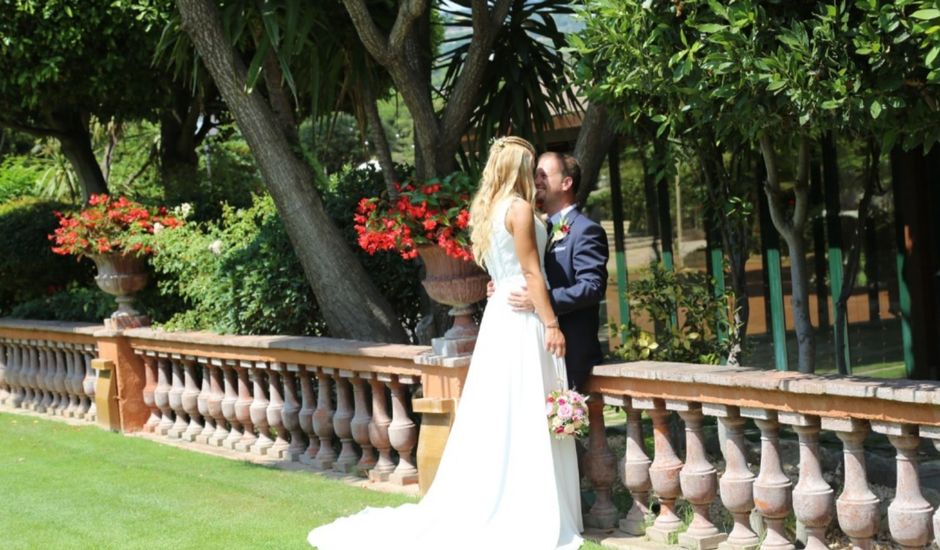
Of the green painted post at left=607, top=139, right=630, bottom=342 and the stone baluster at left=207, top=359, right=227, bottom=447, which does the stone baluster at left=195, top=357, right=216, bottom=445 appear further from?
the green painted post at left=607, top=139, right=630, bottom=342

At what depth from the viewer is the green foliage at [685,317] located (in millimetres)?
6688

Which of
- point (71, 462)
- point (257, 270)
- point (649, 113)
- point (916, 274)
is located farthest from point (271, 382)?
point (916, 274)

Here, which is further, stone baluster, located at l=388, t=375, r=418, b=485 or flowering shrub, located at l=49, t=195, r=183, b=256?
flowering shrub, located at l=49, t=195, r=183, b=256

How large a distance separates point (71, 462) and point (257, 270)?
1767mm

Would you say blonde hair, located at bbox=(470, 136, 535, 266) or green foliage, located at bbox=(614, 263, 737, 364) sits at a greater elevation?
blonde hair, located at bbox=(470, 136, 535, 266)

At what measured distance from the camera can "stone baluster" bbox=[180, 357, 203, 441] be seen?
29.4 feet

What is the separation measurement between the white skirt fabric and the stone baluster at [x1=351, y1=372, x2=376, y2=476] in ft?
4.82

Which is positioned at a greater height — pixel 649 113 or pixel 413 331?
pixel 649 113

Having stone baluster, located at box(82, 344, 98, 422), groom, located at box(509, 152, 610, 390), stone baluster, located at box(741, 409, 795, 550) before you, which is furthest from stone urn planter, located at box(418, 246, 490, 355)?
stone baluster, located at box(82, 344, 98, 422)

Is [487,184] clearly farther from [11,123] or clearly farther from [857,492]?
[11,123]

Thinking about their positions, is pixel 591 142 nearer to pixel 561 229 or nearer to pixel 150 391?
pixel 561 229

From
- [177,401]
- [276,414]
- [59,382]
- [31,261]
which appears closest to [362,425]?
[276,414]

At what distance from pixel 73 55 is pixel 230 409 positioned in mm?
4302

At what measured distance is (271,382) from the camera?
8117mm
